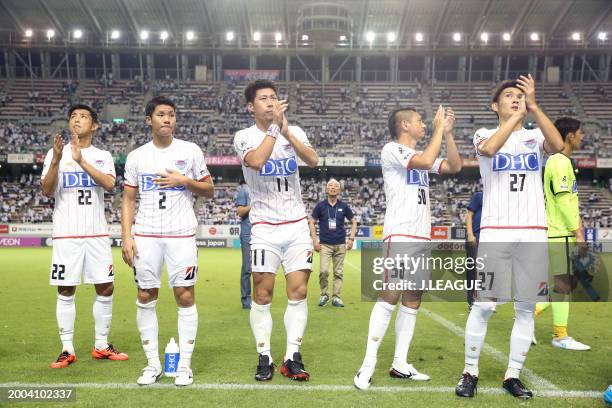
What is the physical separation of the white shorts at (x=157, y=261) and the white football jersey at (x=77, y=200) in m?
1.04

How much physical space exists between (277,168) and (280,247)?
2.71ft

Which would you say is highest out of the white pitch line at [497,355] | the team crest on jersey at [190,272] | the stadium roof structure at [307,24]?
the stadium roof structure at [307,24]

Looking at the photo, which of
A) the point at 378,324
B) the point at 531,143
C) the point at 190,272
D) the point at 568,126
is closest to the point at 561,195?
the point at 568,126

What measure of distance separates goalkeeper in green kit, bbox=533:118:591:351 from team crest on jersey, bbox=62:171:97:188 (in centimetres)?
572

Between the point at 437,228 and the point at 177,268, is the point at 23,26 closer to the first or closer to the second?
the point at 437,228

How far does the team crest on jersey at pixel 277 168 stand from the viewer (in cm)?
567

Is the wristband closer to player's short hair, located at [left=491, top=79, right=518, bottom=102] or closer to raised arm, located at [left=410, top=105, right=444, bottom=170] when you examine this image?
raised arm, located at [left=410, top=105, right=444, bottom=170]

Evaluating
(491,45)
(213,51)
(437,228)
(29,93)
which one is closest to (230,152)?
(213,51)

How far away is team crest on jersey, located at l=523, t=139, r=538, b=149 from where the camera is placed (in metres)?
5.16

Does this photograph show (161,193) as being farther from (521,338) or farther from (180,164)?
(521,338)

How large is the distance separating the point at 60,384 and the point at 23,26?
51619 millimetres

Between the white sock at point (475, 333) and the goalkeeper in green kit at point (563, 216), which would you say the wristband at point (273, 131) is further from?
the goalkeeper in green kit at point (563, 216)

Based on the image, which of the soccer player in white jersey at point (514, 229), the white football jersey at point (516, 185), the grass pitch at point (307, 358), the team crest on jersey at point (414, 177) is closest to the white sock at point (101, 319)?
the grass pitch at point (307, 358)

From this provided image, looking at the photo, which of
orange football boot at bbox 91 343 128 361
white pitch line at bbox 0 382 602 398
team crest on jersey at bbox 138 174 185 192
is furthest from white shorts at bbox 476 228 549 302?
orange football boot at bbox 91 343 128 361
